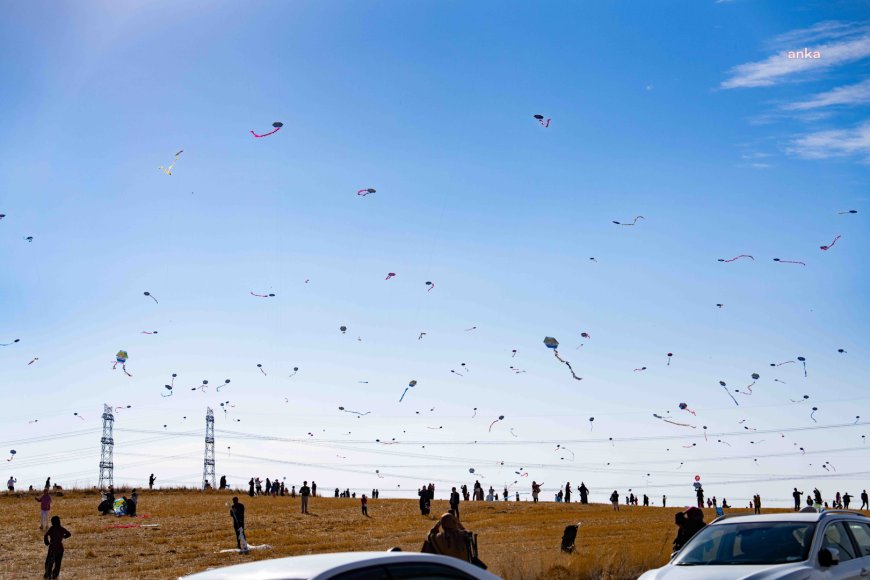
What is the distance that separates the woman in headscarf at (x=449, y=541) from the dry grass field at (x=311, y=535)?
221 inches

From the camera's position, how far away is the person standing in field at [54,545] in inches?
1083

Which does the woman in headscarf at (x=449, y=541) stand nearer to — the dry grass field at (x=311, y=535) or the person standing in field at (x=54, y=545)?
the dry grass field at (x=311, y=535)

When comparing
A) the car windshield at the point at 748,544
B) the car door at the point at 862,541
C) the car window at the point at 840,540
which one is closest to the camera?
the car windshield at the point at 748,544

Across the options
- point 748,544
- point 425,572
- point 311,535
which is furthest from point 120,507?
point 425,572

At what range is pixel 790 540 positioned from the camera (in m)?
12.0

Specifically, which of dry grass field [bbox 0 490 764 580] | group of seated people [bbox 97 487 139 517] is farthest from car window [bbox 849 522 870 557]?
group of seated people [bbox 97 487 139 517]

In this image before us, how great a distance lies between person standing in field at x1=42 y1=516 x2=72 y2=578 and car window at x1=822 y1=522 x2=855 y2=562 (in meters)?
21.6

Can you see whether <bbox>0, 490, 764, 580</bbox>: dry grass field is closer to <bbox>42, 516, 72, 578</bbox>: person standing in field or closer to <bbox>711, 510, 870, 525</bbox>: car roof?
<bbox>42, 516, 72, 578</bbox>: person standing in field

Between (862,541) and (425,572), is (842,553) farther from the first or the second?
(425,572)

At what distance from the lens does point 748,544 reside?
12172mm

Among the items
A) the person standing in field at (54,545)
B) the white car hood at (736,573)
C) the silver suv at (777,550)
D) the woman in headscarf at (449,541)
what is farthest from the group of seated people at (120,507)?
the white car hood at (736,573)

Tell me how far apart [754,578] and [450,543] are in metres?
4.94

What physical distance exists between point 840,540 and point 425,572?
7555 mm

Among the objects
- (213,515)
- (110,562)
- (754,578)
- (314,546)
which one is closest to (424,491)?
(213,515)
